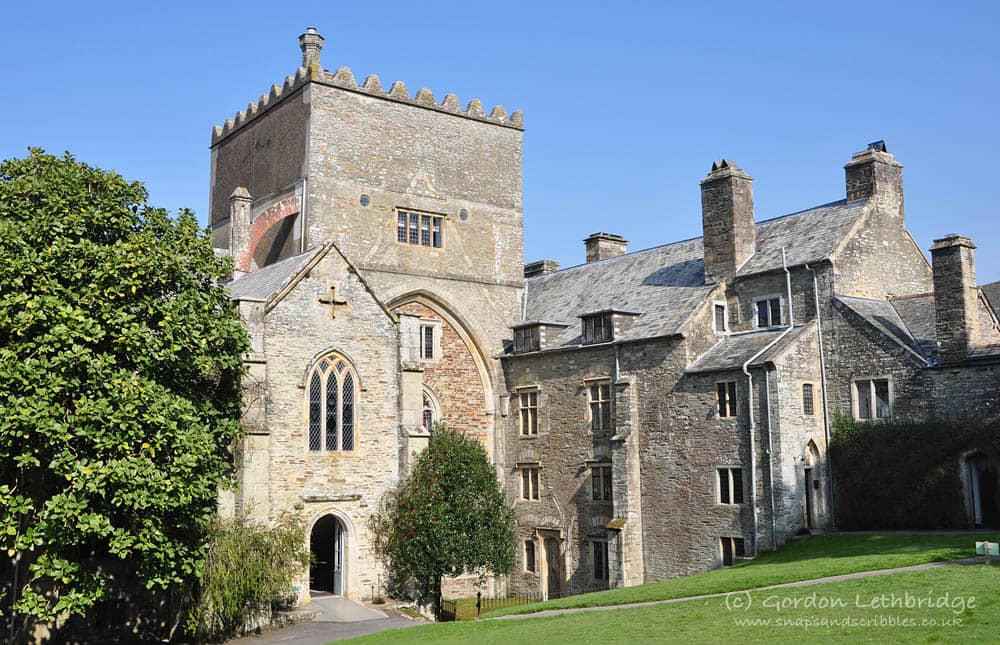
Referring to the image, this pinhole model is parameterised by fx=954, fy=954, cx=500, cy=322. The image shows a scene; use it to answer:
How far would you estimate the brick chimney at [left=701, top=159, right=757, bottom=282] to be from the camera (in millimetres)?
35469

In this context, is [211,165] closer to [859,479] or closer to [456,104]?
[456,104]

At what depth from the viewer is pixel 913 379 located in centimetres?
3070

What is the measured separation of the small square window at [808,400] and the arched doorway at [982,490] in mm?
5019

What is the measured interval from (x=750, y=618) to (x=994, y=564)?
644cm

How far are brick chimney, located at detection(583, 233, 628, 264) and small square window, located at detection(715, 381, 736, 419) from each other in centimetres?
1560

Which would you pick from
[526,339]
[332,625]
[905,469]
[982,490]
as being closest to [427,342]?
[526,339]

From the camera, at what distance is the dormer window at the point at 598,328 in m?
36.9

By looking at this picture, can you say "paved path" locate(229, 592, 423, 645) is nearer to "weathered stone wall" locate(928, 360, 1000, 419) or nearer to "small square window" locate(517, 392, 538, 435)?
"small square window" locate(517, 392, 538, 435)

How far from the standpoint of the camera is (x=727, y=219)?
35.6m

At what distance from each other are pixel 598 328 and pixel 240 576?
56.0ft

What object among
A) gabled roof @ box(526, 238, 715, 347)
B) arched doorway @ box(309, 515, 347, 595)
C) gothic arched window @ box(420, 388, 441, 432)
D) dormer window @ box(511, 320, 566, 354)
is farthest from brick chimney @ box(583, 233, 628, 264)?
arched doorway @ box(309, 515, 347, 595)

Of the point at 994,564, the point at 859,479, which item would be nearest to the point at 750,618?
the point at 994,564

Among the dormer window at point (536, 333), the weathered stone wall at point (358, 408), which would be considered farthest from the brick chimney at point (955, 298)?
the weathered stone wall at point (358, 408)

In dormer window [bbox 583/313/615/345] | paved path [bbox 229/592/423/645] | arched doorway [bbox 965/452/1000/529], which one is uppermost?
dormer window [bbox 583/313/615/345]
